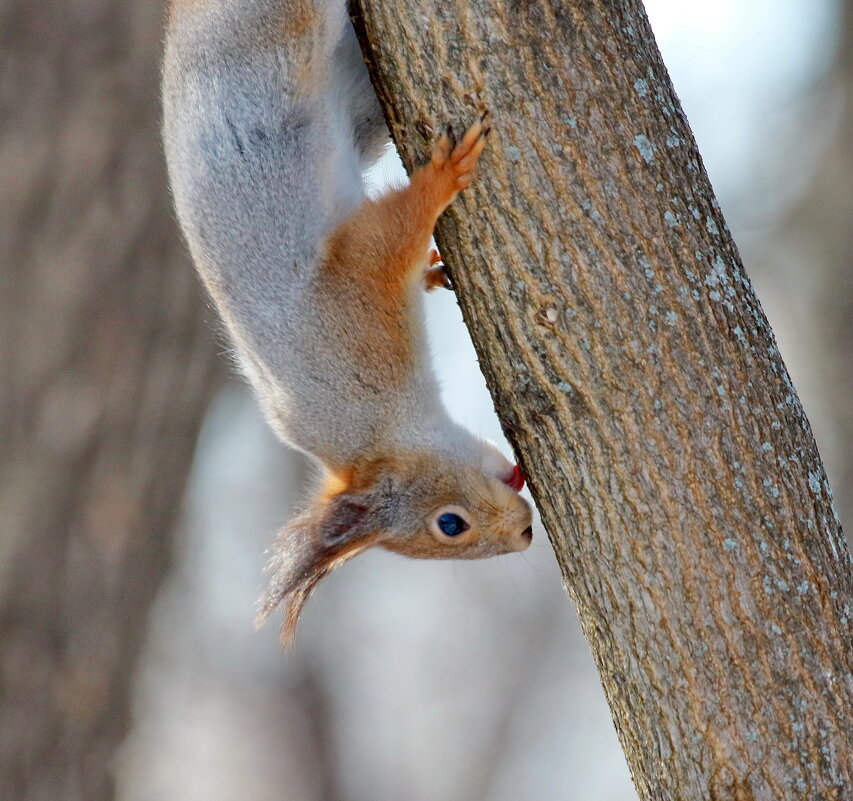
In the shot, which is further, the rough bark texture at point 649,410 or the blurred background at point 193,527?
the blurred background at point 193,527

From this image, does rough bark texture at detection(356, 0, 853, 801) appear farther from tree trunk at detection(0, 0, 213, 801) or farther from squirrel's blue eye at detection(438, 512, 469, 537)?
tree trunk at detection(0, 0, 213, 801)

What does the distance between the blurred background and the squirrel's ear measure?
696mm

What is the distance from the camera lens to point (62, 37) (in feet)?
14.9

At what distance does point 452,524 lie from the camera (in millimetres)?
3652

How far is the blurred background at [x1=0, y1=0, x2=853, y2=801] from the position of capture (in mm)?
4512

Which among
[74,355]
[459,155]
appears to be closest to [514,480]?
[459,155]

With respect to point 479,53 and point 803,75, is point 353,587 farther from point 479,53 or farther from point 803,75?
point 479,53

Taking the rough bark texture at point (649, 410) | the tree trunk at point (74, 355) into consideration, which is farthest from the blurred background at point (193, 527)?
the rough bark texture at point (649, 410)

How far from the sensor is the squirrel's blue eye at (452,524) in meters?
3.64

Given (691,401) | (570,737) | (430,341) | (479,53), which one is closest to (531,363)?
(691,401)

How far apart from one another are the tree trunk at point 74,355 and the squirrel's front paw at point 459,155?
2342 mm

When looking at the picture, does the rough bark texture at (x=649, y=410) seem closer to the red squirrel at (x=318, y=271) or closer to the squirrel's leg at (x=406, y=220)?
the squirrel's leg at (x=406, y=220)

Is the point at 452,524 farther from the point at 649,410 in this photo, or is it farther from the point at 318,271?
the point at 649,410

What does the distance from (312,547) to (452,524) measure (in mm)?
453
